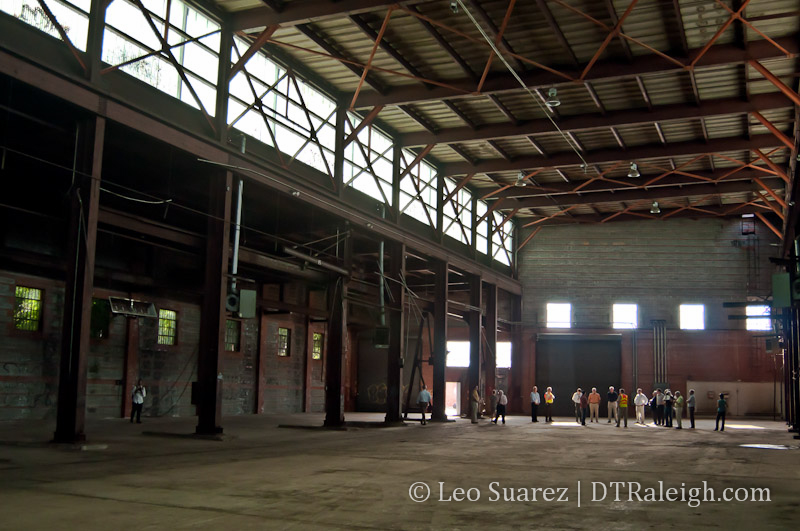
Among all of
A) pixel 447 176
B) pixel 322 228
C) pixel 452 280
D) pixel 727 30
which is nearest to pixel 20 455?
pixel 322 228

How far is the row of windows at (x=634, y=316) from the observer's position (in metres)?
39.8

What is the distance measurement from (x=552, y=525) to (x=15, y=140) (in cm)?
1679

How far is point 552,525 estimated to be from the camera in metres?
8.15

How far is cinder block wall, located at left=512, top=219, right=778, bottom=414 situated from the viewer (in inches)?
1564

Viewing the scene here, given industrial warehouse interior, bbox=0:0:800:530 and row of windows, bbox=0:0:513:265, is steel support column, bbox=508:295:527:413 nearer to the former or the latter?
industrial warehouse interior, bbox=0:0:800:530

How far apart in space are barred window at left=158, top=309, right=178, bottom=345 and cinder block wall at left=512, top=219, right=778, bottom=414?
20449mm

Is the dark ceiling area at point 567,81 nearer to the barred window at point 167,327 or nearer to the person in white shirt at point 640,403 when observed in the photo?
the person in white shirt at point 640,403

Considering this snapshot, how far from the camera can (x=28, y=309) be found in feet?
76.2

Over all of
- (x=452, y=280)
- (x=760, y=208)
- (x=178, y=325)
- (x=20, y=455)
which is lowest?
(x=20, y=455)

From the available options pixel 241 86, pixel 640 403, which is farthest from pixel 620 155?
pixel 241 86

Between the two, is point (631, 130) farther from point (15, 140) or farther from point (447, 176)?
point (15, 140)

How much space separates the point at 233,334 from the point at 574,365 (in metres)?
19.6

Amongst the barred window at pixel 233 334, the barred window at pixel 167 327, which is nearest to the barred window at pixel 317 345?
the barred window at pixel 233 334

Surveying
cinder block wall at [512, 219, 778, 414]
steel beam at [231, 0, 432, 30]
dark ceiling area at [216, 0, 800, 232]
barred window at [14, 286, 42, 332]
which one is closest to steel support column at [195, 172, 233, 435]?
steel beam at [231, 0, 432, 30]
